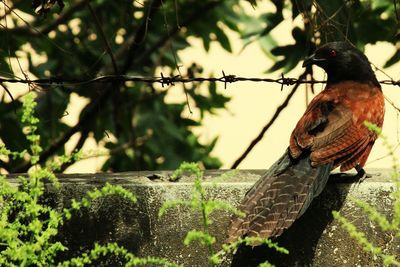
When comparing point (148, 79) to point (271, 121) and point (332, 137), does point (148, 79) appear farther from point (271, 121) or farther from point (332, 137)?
point (271, 121)

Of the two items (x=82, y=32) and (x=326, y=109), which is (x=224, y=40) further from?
(x=326, y=109)

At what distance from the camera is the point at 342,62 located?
5.14 metres

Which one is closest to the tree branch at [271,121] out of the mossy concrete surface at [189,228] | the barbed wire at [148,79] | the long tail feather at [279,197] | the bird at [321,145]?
the bird at [321,145]

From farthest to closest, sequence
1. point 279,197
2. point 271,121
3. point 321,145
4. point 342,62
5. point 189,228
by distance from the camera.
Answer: point 271,121
point 342,62
point 321,145
point 189,228
point 279,197

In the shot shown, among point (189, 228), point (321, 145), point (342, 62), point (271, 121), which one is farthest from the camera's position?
point (271, 121)

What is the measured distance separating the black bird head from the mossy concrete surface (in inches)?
37.0

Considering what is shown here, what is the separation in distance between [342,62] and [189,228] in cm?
131

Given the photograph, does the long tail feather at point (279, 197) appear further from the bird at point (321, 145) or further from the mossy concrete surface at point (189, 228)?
the mossy concrete surface at point (189, 228)

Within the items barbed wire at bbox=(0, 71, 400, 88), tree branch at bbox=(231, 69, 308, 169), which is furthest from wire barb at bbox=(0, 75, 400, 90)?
tree branch at bbox=(231, 69, 308, 169)

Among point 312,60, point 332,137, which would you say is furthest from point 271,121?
point 332,137

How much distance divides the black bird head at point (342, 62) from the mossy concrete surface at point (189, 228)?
941 mm

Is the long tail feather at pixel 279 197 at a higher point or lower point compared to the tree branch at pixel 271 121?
lower

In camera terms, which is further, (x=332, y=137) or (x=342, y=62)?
(x=342, y=62)

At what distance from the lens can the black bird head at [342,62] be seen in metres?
5.14
